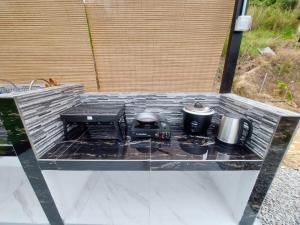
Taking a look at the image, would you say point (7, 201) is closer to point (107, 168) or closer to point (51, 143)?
point (51, 143)

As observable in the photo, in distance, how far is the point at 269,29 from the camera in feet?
9.29

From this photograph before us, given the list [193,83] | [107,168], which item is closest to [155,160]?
[107,168]

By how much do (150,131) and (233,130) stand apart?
52cm

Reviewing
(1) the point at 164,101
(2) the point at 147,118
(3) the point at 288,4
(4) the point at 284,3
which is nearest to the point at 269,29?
(4) the point at 284,3

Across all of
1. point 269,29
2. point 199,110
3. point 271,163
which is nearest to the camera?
point 271,163

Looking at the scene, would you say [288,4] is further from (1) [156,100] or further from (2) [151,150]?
(2) [151,150]

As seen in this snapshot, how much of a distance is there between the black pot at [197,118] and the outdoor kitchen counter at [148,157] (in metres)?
0.14

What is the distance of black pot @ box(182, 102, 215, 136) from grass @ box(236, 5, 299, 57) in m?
2.11

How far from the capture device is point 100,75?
135cm

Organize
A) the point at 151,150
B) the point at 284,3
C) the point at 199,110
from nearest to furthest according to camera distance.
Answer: the point at 151,150
the point at 199,110
the point at 284,3

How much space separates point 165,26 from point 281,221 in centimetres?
168

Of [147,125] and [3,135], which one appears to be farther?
[147,125]

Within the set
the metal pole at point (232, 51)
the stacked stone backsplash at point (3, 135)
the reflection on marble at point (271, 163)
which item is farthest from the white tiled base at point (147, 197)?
the metal pole at point (232, 51)

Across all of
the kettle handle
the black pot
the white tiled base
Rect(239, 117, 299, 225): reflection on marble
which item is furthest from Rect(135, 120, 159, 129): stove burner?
Rect(239, 117, 299, 225): reflection on marble
